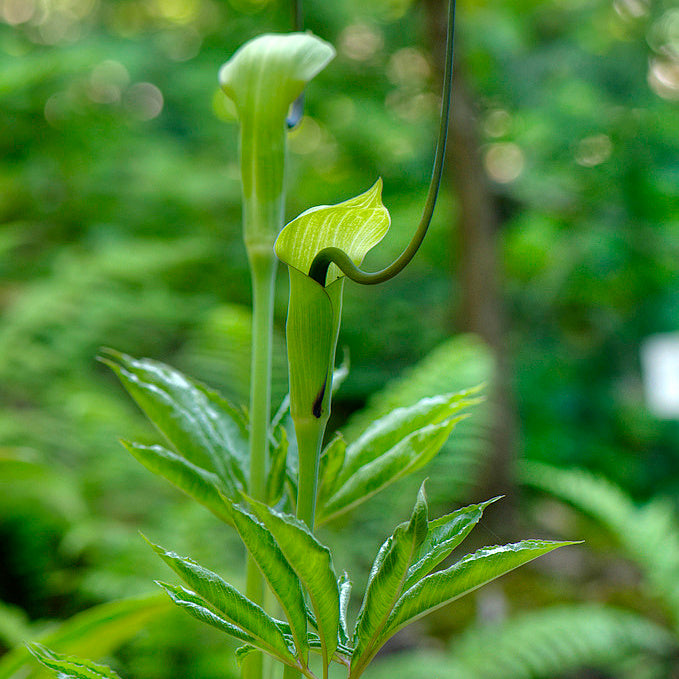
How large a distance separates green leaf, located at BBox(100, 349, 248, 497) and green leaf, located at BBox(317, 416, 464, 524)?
0.11ft

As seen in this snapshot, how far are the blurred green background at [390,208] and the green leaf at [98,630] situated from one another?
0.62m

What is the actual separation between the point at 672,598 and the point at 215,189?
137 centimetres

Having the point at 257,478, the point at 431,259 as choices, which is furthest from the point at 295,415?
the point at 431,259

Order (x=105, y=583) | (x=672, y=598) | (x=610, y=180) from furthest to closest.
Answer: (x=610, y=180), (x=672, y=598), (x=105, y=583)

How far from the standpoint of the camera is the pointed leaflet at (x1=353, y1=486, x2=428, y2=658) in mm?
145

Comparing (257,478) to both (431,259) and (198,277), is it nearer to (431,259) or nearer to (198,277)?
(198,277)

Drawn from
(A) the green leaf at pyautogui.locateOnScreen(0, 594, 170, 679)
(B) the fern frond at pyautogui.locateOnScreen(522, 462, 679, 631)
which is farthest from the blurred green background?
(A) the green leaf at pyautogui.locateOnScreen(0, 594, 170, 679)

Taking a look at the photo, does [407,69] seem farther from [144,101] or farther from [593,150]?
[144,101]

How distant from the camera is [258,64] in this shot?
21 centimetres

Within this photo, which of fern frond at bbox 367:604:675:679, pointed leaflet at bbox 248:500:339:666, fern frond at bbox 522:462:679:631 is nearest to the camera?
pointed leaflet at bbox 248:500:339:666

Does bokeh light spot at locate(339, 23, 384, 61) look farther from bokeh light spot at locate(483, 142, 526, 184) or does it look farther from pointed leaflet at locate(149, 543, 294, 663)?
pointed leaflet at locate(149, 543, 294, 663)

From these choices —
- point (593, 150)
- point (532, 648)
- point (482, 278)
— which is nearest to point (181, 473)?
point (532, 648)

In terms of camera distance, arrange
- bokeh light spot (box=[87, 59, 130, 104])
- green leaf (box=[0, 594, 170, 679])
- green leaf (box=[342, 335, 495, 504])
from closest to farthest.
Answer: green leaf (box=[0, 594, 170, 679]) < green leaf (box=[342, 335, 495, 504]) < bokeh light spot (box=[87, 59, 130, 104])

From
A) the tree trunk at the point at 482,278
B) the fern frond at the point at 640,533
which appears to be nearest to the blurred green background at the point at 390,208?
the tree trunk at the point at 482,278
